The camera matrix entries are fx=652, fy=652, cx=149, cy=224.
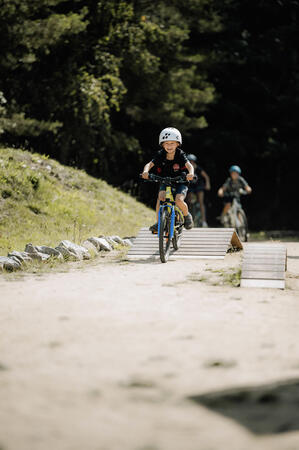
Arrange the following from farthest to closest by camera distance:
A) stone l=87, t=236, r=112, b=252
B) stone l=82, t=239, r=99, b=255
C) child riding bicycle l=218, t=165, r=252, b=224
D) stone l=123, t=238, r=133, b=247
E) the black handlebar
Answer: child riding bicycle l=218, t=165, r=252, b=224, stone l=123, t=238, r=133, b=247, stone l=87, t=236, r=112, b=252, stone l=82, t=239, r=99, b=255, the black handlebar

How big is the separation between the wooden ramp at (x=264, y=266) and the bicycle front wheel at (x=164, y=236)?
58.4 inches

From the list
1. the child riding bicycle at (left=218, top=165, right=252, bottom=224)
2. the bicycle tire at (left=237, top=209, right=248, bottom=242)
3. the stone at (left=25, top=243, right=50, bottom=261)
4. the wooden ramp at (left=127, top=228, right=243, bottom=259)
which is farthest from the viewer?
the bicycle tire at (left=237, top=209, right=248, bottom=242)

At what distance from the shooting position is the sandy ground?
3301 mm

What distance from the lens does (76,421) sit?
11.3 feet

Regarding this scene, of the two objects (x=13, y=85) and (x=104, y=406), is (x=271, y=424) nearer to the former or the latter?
(x=104, y=406)

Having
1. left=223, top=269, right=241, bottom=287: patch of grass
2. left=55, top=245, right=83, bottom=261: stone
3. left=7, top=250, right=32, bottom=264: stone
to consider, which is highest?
left=223, top=269, right=241, bottom=287: patch of grass

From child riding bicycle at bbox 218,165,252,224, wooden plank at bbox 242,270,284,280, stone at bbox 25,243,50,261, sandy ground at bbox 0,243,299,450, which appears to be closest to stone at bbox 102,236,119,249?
stone at bbox 25,243,50,261

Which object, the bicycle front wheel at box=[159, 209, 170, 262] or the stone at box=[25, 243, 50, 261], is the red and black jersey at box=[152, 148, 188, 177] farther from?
the stone at box=[25, 243, 50, 261]

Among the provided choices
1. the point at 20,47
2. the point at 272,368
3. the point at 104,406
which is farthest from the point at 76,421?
the point at 20,47

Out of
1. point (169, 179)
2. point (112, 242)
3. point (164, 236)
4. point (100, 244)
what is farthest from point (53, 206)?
point (164, 236)

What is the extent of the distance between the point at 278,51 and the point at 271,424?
27873mm

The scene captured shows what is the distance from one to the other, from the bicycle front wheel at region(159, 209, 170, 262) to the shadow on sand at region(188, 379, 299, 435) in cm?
597

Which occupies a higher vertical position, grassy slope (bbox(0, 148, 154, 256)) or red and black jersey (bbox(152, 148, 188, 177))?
red and black jersey (bbox(152, 148, 188, 177))

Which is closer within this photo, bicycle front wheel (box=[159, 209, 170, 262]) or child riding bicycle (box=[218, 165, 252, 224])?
bicycle front wheel (box=[159, 209, 170, 262])
